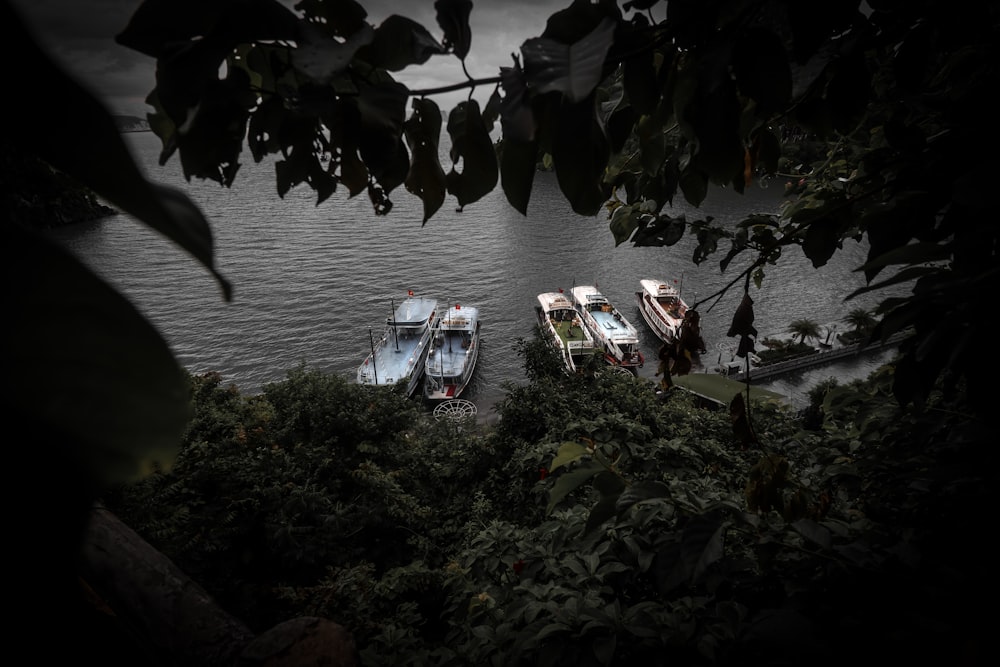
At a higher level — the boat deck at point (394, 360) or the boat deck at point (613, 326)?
the boat deck at point (613, 326)

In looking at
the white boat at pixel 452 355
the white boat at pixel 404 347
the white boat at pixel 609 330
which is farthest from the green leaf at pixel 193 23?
the white boat at pixel 452 355

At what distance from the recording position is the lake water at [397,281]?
24438 millimetres

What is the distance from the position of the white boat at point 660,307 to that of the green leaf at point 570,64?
25.7 m

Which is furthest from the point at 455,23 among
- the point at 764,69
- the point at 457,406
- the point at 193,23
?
the point at 457,406

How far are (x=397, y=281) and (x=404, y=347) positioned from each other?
10392mm

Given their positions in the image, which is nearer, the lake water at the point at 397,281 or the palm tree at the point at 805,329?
the lake water at the point at 397,281

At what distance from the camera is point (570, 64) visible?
2.31ft

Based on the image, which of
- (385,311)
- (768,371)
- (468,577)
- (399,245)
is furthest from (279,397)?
(399,245)

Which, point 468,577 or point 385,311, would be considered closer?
point 468,577

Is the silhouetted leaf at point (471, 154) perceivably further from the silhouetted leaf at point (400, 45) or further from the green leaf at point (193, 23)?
the green leaf at point (193, 23)

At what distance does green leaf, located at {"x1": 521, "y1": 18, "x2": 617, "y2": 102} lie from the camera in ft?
2.14

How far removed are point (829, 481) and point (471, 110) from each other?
3.00 m

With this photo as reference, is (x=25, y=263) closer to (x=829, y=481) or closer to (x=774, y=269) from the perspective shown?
(x=829, y=481)

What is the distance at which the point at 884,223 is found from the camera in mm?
1465
